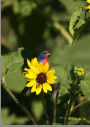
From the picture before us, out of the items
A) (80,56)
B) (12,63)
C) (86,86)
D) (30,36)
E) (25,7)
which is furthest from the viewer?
(30,36)

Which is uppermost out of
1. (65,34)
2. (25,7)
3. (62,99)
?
(25,7)

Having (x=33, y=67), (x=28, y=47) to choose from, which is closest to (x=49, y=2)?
(x=28, y=47)

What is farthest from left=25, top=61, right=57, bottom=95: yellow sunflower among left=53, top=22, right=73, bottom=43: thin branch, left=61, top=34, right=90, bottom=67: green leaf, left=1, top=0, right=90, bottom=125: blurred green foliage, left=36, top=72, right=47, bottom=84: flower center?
left=53, top=22, right=73, bottom=43: thin branch

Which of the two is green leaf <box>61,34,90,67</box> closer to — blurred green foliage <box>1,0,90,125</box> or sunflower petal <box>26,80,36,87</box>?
sunflower petal <box>26,80,36,87</box>

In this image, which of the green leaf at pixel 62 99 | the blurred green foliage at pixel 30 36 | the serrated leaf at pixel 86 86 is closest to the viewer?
the serrated leaf at pixel 86 86

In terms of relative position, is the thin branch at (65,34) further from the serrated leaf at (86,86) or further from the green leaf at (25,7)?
the serrated leaf at (86,86)

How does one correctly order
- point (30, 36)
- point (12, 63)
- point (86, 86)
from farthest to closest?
point (30, 36), point (12, 63), point (86, 86)

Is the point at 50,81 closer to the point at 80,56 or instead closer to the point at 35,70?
the point at 35,70

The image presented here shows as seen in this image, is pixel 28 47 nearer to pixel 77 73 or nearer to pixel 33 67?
pixel 33 67

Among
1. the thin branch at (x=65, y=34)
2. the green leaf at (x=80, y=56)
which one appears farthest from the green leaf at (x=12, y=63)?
the thin branch at (x=65, y=34)

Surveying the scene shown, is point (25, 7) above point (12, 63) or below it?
above

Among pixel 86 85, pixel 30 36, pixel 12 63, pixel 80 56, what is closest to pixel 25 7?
pixel 30 36
